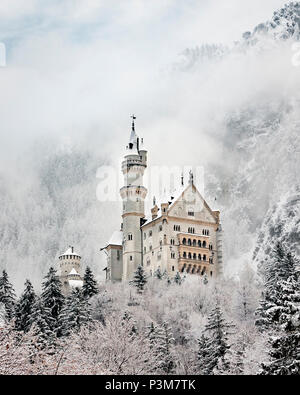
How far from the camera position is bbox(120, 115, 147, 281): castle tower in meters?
131

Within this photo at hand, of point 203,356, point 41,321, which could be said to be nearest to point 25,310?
point 41,321

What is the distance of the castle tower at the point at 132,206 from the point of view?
131 meters

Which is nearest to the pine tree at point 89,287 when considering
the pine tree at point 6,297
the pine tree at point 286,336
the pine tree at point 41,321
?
the pine tree at point 6,297

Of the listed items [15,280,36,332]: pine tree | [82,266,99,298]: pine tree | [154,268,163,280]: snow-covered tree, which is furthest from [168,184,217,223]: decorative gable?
[15,280,36,332]: pine tree

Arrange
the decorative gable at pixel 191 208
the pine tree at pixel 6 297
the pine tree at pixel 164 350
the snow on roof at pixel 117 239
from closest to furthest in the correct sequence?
the pine tree at pixel 164 350
the pine tree at pixel 6 297
the decorative gable at pixel 191 208
the snow on roof at pixel 117 239

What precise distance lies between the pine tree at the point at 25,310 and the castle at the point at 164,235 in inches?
1491

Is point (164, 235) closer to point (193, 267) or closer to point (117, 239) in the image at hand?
point (193, 267)

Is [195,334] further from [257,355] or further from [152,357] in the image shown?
[257,355]

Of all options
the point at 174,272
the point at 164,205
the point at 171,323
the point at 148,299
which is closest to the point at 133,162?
the point at 164,205

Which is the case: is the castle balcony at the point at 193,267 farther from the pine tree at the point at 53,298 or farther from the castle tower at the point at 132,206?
the pine tree at the point at 53,298

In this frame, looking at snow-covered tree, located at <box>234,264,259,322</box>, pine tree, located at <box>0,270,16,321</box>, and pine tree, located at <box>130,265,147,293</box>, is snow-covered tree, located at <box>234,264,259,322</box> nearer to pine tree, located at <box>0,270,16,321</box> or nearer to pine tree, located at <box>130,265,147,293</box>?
pine tree, located at <box>130,265,147,293</box>

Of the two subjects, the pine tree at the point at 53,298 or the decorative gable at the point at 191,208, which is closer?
the pine tree at the point at 53,298

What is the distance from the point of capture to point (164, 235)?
418 ft

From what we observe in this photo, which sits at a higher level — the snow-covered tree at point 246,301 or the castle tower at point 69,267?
the castle tower at point 69,267
